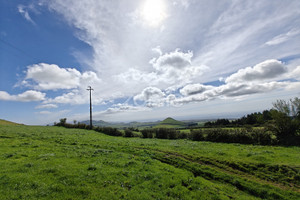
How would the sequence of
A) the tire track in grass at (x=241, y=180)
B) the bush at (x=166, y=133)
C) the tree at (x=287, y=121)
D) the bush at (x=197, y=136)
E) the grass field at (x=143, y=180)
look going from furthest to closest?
the bush at (x=166, y=133) → the bush at (x=197, y=136) → the tree at (x=287, y=121) → the tire track in grass at (x=241, y=180) → the grass field at (x=143, y=180)

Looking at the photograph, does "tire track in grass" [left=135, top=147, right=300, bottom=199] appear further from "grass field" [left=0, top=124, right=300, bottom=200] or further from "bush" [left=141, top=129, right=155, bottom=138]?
"bush" [left=141, top=129, right=155, bottom=138]

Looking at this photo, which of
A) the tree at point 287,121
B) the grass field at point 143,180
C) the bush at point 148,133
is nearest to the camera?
the grass field at point 143,180

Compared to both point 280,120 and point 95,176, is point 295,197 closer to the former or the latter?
point 95,176

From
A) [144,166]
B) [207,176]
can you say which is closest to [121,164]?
[144,166]

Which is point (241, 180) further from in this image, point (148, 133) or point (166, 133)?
point (148, 133)

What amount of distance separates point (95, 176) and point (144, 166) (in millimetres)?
4106

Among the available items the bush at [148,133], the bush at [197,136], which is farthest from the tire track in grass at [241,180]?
the bush at [148,133]

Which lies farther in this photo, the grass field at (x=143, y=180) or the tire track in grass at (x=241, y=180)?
the tire track in grass at (x=241, y=180)

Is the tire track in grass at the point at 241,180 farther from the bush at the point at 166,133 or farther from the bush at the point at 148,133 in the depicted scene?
the bush at the point at 148,133

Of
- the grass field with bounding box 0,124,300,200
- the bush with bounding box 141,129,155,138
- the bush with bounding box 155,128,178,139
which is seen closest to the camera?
the grass field with bounding box 0,124,300,200

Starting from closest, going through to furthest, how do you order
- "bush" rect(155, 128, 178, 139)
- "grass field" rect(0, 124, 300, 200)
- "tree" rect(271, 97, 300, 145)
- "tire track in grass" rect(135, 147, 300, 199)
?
"grass field" rect(0, 124, 300, 200) → "tire track in grass" rect(135, 147, 300, 199) → "tree" rect(271, 97, 300, 145) → "bush" rect(155, 128, 178, 139)

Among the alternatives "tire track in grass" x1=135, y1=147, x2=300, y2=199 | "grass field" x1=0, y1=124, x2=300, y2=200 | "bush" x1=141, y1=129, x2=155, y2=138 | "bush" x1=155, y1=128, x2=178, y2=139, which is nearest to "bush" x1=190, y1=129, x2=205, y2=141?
"bush" x1=155, y1=128, x2=178, y2=139

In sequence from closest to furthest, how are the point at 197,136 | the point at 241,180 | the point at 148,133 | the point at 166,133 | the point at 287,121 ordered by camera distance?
the point at 241,180 → the point at 287,121 → the point at 197,136 → the point at 166,133 → the point at 148,133

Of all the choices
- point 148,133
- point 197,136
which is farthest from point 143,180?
point 148,133
